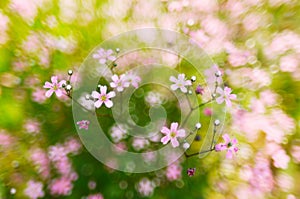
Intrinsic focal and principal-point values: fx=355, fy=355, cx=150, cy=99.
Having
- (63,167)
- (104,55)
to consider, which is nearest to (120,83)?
(104,55)

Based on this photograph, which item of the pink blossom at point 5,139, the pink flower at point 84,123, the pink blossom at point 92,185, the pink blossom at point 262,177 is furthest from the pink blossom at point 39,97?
the pink blossom at point 262,177

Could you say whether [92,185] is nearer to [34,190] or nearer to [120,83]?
[34,190]

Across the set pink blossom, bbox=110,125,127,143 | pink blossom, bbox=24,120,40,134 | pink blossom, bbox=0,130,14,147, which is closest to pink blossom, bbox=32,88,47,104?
pink blossom, bbox=24,120,40,134

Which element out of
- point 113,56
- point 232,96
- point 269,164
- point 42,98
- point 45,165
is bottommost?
point 45,165

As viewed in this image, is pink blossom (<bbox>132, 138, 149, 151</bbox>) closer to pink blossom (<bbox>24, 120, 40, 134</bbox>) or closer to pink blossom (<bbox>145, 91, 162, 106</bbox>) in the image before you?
pink blossom (<bbox>145, 91, 162, 106</bbox>)

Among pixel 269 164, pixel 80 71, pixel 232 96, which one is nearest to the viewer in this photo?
pixel 232 96

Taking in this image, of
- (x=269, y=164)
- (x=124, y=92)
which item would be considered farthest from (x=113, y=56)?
(x=269, y=164)

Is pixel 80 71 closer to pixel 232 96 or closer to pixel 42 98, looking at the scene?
pixel 42 98

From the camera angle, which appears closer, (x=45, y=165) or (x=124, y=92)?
(x=45, y=165)
